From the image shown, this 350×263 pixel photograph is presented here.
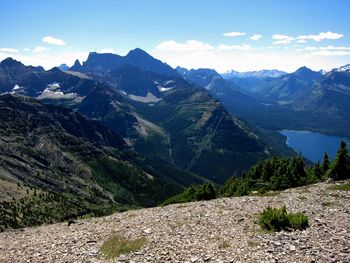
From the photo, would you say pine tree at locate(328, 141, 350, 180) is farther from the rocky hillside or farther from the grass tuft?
the rocky hillside

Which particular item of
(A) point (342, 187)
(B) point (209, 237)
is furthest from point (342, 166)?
(B) point (209, 237)

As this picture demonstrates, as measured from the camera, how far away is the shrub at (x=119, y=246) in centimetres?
3406

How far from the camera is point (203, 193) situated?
2645 inches

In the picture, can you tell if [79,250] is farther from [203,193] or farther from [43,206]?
[43,206]

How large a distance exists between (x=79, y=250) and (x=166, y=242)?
26.9ft

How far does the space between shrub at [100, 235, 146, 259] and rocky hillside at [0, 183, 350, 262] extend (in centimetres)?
50

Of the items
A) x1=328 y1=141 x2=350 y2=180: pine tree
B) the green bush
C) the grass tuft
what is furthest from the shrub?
x1=328 y1=141 x2=350 y2=180: pine tree

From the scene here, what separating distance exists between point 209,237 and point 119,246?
324 inches

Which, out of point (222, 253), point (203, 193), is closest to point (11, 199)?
point (203, 193)

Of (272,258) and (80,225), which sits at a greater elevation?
(272,258)

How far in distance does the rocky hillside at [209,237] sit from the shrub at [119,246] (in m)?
0.50

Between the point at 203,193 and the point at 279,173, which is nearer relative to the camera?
the point at 203,193

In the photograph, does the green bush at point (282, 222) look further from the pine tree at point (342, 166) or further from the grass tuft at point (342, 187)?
the pine tree at point (342, 166)

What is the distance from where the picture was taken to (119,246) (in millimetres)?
35562
